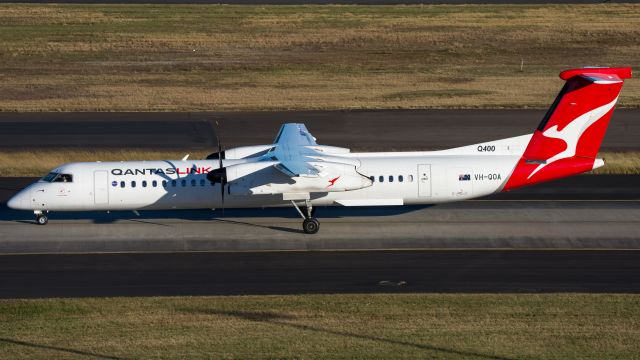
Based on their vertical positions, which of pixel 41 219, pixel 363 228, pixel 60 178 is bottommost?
pixel 363 228

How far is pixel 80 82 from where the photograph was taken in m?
68.1

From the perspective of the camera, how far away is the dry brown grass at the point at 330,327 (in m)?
25.1

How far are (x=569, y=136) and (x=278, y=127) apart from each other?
825 inches

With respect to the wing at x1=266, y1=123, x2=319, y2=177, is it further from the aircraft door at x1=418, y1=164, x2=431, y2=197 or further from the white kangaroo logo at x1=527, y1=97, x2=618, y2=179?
the white kangaroo logo at x1=527, y1=97, x2=618, y2=179

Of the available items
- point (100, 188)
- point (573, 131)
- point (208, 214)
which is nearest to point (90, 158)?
point (208, 214)

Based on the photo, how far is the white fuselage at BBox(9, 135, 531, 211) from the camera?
36125mm

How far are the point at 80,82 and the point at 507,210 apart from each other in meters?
38.2

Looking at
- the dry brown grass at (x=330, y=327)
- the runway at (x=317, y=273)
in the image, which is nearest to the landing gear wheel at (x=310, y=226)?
the runway at (x=317, y=273)

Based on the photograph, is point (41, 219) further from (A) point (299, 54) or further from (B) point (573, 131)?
(A) point (299, 54)

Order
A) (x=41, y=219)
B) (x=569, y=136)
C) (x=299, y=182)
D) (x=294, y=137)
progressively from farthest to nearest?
(x=294, y=137)
(x=41, y=219)
(x=569, y=136)
(x=299, y=182)

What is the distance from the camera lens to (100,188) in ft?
118

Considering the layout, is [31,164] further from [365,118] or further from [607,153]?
[607,153]

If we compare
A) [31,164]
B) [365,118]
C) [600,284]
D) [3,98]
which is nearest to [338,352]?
[600,284]

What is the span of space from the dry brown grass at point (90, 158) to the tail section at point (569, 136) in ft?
29.5
